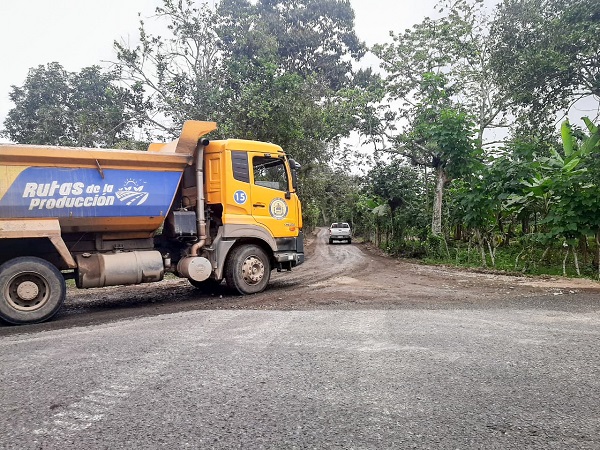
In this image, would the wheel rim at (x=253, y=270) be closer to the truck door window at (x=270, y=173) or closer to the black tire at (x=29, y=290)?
the truck door window at (x=270, y=173)

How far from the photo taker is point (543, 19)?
47.8 feet

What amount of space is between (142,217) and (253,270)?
2396 mm

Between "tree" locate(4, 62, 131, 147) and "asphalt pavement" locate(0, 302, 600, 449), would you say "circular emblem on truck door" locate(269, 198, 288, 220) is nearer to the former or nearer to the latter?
"asphalt pavement" locate(0, 302, 600, 449)

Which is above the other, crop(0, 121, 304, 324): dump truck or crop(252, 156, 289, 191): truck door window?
crop(252, 156, 289, 191): truck door window

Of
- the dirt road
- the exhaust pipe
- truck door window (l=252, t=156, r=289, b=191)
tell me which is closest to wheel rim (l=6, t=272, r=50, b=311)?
the dirt road

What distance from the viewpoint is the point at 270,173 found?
356 inches

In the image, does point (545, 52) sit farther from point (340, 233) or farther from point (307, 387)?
point (340, 233)

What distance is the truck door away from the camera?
8.47 metres

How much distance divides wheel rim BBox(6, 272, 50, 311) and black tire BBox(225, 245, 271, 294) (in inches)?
123

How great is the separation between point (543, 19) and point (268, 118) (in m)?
10.2

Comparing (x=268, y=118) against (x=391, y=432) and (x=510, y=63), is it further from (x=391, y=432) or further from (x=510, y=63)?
(x=391, y=432)

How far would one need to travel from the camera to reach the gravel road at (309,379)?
8.41 feet

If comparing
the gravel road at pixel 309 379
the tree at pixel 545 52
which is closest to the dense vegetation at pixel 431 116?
the tree at pixel 545 52

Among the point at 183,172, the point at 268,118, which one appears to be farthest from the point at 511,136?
the point at 183,172
